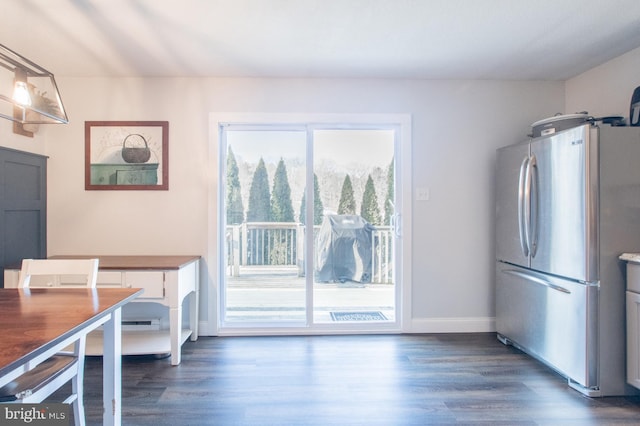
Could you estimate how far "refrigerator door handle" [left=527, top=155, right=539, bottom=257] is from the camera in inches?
103

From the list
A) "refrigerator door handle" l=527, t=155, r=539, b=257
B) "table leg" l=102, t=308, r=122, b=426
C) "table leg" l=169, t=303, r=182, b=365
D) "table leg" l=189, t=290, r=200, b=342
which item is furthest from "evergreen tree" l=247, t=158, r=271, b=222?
"refrigerator door handle" l=527, t=155, r=539, b=257

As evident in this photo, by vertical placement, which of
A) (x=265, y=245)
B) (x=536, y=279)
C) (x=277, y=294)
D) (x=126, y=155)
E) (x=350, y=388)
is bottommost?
(x=350, y=388)

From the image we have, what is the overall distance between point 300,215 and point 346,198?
1.55 feet

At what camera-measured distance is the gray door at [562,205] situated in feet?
7.27

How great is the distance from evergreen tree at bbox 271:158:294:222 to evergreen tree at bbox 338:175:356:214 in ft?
1.60

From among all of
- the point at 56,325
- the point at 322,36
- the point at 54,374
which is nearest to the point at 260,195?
the point at 322,36

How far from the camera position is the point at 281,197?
11.2 feet

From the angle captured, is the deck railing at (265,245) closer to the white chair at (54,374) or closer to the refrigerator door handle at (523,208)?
the refrigerator door handle at (523,208)

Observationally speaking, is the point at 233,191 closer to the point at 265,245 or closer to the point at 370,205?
the point at 265,245

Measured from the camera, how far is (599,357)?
222 cm

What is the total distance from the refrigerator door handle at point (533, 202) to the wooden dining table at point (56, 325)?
264 centimetres

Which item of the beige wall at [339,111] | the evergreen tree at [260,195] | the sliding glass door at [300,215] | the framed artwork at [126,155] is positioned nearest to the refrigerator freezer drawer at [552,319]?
the beige wall at [339,111]

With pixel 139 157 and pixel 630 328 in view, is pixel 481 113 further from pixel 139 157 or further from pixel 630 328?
pixel 139 157

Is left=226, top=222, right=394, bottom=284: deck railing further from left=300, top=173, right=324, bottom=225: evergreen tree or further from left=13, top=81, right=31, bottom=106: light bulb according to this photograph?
left=13, top=81, right=31, bottom=106: light bulb
